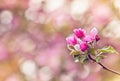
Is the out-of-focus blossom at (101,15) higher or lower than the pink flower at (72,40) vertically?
higher

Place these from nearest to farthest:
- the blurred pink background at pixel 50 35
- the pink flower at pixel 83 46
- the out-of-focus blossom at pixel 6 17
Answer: the pink flower at pixel 83 46
the blurred pink background at pixel 50 35
the out-of-focus blossom at pixel 6 17

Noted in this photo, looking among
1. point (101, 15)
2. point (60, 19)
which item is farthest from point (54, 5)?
point (101, 15)

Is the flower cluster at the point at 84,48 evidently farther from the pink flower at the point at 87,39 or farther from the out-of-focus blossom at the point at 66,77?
the out-of-focus blossom at the point at 66,77

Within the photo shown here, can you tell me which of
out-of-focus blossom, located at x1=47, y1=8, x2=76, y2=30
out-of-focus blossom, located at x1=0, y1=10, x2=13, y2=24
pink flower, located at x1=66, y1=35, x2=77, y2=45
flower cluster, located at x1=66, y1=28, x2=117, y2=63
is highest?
out-of-focus blossom, located at x1=0, y1=10, x2=13, y2=24

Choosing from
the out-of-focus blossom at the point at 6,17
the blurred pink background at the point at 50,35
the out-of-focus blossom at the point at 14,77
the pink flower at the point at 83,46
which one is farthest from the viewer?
the out-of-focus blossom at the point at 6,17

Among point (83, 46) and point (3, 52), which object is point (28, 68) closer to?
point (3, 52)

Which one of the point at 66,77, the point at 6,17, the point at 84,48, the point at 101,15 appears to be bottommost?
the point at 84,48

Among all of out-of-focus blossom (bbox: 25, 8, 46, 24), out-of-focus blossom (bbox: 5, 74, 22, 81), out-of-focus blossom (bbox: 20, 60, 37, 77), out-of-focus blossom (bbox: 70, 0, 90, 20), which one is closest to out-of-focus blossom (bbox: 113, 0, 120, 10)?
out-of-focus blossom (bbox: 70, 0, 90, 20)

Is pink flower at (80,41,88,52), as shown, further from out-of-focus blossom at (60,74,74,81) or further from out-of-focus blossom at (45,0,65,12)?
out-of-focus blossom at (45,0,65,12)

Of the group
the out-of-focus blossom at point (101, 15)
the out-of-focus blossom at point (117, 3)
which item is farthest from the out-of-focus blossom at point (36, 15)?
the out-of-focus blossom at point (117, 3)
